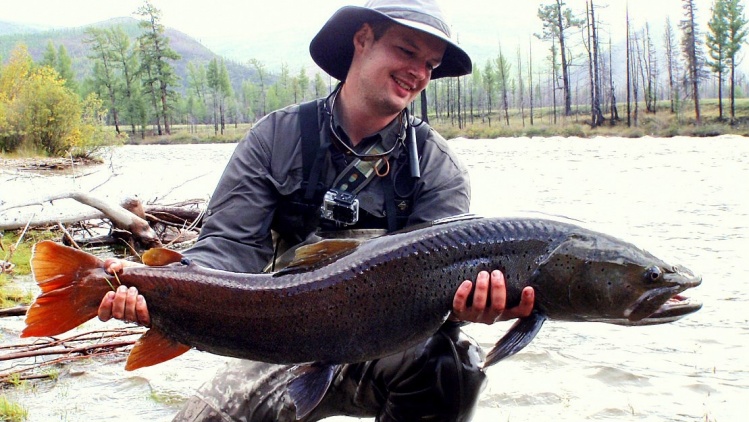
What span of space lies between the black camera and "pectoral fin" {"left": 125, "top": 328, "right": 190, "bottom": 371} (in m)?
0.99

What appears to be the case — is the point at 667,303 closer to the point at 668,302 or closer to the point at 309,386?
the point at 668,302

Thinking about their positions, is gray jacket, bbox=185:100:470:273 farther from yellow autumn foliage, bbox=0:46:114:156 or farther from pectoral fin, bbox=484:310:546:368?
yellow autumn foliage, bbox=0:46:114:156

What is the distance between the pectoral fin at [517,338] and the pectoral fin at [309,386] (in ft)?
2.23

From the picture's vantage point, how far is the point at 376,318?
2633 millimetres

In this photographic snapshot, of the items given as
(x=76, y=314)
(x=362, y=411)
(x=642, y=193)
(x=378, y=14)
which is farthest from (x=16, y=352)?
(x=642, y=193)

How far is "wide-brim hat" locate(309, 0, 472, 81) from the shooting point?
324 cm

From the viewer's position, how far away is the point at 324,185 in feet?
11.1

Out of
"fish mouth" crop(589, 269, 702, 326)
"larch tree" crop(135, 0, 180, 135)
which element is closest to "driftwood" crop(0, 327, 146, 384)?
"fish mouth" crop(589, 269, 702, 326)

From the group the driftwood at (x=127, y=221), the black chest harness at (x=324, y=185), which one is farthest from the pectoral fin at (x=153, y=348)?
the driftwood at (x=127, y=221)

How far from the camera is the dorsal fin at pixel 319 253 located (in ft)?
8.82

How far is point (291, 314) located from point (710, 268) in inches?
278

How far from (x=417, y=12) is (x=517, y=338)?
171cm

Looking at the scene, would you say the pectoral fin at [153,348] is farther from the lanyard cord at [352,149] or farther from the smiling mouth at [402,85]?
the smiling mouth at [402,85]

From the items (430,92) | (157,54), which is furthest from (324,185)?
(430,92)
